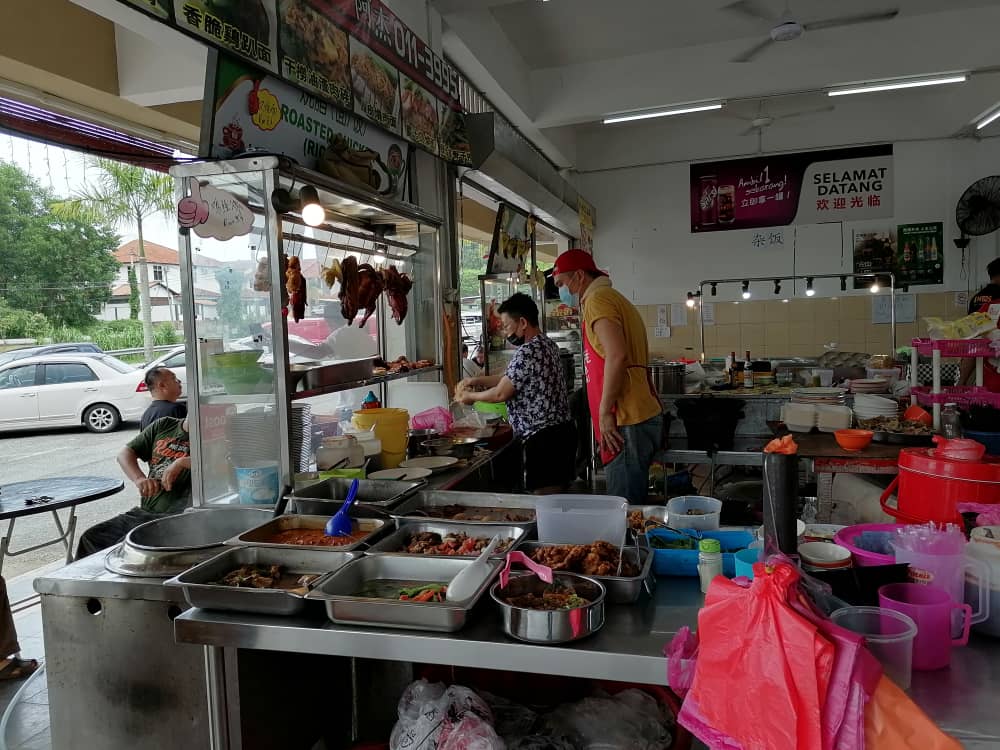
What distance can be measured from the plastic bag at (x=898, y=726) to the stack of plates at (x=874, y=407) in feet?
11.0

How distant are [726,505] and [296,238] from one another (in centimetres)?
220

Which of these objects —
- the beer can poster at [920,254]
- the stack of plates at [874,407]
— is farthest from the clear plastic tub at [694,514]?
the beer can poster at [920,254]

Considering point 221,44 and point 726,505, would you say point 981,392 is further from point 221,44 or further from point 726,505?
point 221,44

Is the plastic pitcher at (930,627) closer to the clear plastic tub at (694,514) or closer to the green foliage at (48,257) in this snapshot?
the clear plastic tub at (694,514)

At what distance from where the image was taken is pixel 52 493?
3678mm

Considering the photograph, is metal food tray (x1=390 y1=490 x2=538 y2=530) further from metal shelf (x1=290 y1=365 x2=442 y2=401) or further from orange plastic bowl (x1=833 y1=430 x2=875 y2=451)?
orange plastic bowl (x1=833 y1=430 x2=875 y2=451)

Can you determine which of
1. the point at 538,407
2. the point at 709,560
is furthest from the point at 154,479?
the point at 709,560

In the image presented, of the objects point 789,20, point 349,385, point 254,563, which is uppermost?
point 789,20

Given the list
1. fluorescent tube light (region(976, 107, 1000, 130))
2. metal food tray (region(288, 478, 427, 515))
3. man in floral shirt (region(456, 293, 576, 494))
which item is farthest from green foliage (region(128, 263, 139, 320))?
fluorescent tube light (region(976, 107, 1000, 130))

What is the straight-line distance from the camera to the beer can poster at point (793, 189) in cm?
837

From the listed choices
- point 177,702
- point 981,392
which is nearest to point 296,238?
point 177,702

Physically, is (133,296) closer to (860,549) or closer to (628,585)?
(628,585)

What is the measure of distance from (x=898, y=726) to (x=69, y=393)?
9774 millimetres

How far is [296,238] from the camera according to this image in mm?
3186
